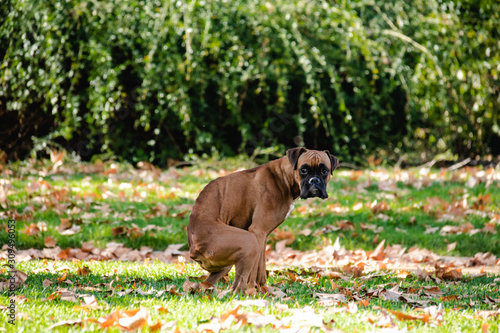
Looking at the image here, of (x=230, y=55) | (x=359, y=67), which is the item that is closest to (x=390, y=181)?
(x=359, y=67)

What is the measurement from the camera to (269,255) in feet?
21.5

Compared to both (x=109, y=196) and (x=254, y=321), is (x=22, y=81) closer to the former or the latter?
(x=109, y=196)

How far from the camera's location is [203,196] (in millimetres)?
4465

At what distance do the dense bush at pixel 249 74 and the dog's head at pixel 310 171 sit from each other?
18.9 ft

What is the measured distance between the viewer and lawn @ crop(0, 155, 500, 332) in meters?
3.23

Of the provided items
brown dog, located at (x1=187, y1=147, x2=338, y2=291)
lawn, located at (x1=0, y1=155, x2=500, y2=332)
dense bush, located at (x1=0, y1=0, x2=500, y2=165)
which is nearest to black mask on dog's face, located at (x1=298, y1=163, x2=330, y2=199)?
brown dog, located at (x1=187, y1=147, x2=338, y2=291)

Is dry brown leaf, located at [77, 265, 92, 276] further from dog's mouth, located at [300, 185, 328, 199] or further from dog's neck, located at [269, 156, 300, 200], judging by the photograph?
dog's mouth, located at [300, 185, 328, 199]

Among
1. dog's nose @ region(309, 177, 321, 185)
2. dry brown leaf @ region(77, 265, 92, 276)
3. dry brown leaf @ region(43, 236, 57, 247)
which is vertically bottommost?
dry brown leaf @ region(43, 236, 57, 247)

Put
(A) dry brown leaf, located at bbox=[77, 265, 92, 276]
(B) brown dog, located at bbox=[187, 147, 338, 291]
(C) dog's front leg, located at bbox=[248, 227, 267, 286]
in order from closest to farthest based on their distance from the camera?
(B) brown dog, located at bbox=[187, 147, 338, 291] < (C) dog's front leg, located at bbox=[248, 227, 267, 286] < (A) dry brown leaf, located at bbox=[77, 265, 92, 276]

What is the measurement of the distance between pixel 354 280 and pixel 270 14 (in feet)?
22.5

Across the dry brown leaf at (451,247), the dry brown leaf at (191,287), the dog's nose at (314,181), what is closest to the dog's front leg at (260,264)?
the dry brown leaf at (191,287)

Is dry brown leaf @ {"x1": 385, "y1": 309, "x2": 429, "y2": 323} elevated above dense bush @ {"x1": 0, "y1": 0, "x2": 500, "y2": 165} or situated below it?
below

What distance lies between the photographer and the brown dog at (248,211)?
4105 millimetres

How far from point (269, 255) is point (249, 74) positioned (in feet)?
15.2
